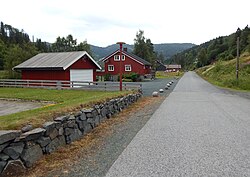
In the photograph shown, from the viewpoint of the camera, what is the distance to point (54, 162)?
4805 mm

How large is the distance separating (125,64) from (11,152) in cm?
4317

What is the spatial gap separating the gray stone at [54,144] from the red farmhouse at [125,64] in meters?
40.4

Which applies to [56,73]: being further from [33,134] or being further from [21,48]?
[33,134]

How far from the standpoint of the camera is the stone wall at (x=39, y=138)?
4.14m

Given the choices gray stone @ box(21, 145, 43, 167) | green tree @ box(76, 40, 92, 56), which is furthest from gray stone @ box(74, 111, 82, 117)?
green tree @ box(76, 40, 92, 56)

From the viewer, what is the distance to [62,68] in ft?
81.3

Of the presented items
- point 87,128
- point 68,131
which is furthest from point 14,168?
point 87,128

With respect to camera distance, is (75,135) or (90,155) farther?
(75,135)

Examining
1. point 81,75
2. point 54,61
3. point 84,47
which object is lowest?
point 81,75

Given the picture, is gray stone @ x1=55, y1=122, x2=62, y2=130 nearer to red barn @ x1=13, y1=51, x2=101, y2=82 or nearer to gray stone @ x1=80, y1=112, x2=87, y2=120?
gray stone @ x1=80, y1=112, x2=87, y2=120

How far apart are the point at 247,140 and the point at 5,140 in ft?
17.4

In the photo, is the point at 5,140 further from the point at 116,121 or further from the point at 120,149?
the point at 116,121

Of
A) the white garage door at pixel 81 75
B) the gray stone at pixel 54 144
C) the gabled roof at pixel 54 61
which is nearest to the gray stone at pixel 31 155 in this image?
the gray stone at pixel 54 144

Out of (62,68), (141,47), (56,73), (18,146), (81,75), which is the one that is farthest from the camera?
(141,47)
